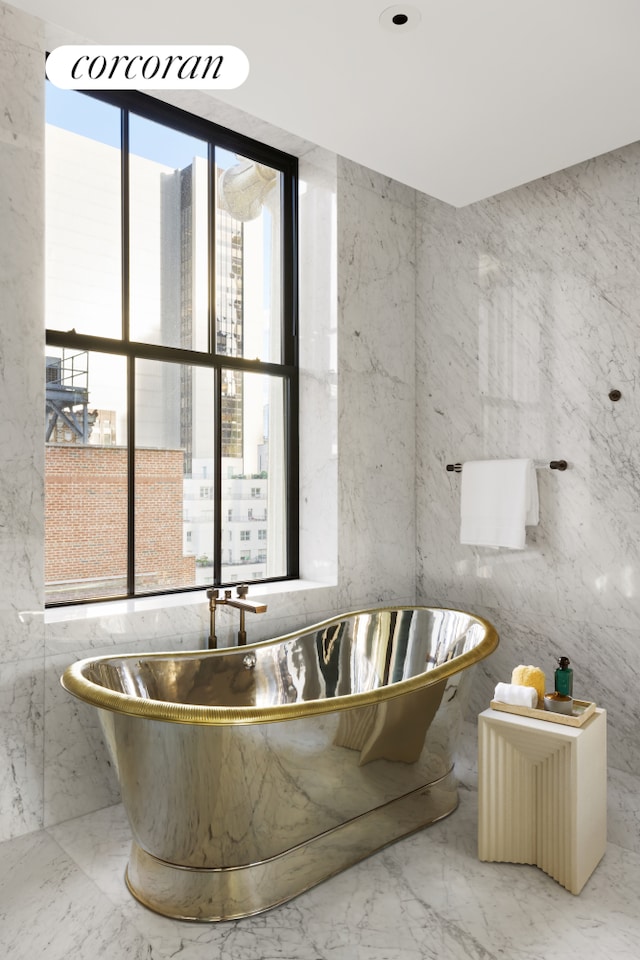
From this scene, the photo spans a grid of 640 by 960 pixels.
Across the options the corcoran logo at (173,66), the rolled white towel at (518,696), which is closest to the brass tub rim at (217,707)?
the rolled white towel at (518,696)

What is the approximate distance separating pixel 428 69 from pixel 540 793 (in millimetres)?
2324

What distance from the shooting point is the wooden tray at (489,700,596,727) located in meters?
2.14

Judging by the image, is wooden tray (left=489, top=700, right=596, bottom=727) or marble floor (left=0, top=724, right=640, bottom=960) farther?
wooden tray (left=489, top=700, right=596, bottom=727)

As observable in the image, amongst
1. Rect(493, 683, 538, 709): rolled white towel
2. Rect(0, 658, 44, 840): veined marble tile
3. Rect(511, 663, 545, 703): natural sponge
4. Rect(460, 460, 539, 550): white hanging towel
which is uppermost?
Rect(460, 460, 539, 550): white hanging towel

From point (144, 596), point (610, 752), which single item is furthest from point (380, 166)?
point (610, 752)

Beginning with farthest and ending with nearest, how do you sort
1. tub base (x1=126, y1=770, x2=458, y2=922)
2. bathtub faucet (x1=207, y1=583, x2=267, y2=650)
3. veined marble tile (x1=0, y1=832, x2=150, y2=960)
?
bathtub faucet (x1=207, y1=583, x2=267, y2=650), tub base (x1=126, y1=770, x2=458, y2=922), veined marble tile (x1=0, y1=832, x2=150, y2=960)

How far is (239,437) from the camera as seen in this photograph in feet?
10.9

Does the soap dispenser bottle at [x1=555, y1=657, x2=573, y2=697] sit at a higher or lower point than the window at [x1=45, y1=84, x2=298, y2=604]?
lower

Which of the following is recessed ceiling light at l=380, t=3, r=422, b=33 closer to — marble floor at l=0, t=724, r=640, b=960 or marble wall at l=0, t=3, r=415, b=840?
marble wall at l=0, t=3, r=415, b=840

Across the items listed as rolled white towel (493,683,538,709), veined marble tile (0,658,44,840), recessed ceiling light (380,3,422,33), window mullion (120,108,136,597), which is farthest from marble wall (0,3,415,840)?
recessed ceiling light (380,3,422,33)

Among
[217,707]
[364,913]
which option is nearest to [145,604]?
[217,707]

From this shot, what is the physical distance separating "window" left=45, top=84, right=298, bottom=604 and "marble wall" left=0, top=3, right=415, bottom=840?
0.49ft

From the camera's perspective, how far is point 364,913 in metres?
1.96

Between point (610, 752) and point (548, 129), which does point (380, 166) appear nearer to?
point (548, 129)
